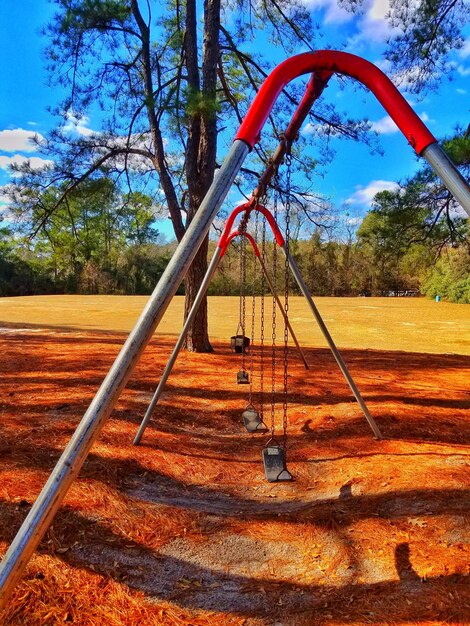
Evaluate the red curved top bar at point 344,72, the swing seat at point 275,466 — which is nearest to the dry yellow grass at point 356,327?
the swing seat at point 275,466

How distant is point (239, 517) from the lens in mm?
2605

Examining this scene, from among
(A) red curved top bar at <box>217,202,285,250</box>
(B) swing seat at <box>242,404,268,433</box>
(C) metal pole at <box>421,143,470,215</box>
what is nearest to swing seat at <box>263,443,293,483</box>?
(B) swing seat at <box>242,404,268,433</box>

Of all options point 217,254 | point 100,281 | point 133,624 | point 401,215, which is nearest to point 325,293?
point 100,281

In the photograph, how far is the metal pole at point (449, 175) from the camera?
1479mm

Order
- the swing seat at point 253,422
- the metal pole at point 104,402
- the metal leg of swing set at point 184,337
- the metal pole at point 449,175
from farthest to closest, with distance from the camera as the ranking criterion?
1. the swing seat at point 253,422
2. the metal leg of swing set at point 184,337
3. the metal pole at point 449,175
4. the metal pole at point 104,402

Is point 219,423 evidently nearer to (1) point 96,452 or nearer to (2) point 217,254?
(1) point 96,452

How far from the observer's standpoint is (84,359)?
673 cm

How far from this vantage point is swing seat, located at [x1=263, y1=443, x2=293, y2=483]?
297 cm

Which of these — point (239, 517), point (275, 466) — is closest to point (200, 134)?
point (275, 466)

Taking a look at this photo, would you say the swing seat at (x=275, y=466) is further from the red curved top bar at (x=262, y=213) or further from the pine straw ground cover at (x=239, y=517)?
the red curved top bar at (x=262, y=213)

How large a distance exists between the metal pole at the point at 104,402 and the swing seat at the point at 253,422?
262cm

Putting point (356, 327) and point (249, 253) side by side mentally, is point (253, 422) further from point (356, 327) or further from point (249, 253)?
point (356, 327)

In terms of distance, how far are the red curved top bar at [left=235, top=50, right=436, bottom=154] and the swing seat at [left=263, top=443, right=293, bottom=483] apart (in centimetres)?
218

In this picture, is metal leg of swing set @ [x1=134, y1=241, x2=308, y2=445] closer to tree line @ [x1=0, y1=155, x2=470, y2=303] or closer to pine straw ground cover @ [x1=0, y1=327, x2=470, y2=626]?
pine straw ground cover @ [x1=0, y1=327, x2=470, y2=626]
